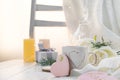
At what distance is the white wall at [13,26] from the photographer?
5.78 ft

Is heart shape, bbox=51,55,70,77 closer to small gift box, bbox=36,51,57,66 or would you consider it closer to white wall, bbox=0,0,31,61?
small gift box, bbox=36,51,57,66

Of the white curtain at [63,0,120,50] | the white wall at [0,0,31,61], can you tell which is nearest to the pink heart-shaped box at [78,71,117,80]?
the white curtain at [63,0,120,50]

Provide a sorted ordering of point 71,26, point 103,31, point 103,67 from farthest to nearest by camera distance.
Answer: point 71,26, point 103,31, point 103,67

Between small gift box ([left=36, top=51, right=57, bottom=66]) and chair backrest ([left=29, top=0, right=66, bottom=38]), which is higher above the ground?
chair backrest ([left=29, top=0, right=66, bottom=38])

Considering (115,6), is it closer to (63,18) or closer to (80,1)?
(80,1)

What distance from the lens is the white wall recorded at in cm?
176

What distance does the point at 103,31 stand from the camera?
53.6 inches

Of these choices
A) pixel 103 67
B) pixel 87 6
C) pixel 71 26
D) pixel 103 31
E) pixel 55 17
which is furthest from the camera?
pixel 55 17

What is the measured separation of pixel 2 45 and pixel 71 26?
580 mm

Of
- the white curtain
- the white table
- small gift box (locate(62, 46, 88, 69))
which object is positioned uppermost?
the white curtain

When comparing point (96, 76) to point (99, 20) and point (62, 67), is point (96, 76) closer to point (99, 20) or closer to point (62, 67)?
point (62, 67)

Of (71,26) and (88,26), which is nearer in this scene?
(88,26)

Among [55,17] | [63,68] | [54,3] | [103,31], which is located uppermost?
[54,3]

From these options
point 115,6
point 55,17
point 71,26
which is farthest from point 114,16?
point 55,17
